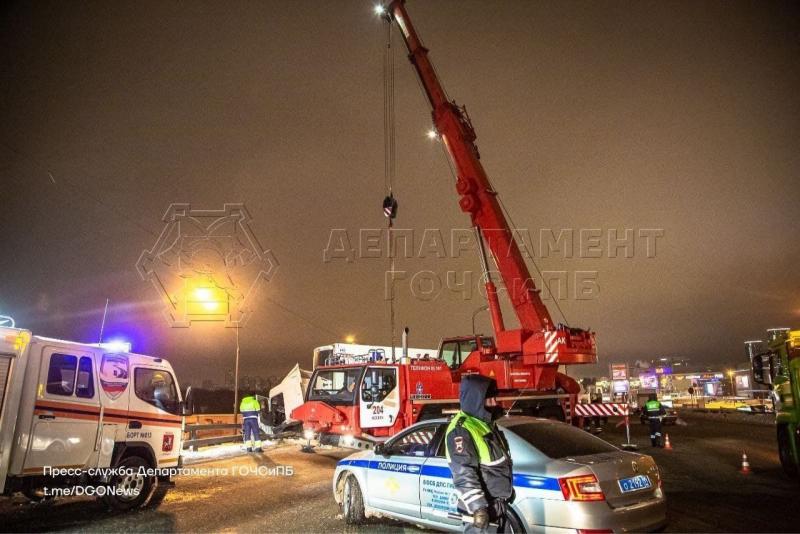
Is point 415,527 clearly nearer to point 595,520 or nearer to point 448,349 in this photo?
point 595,520

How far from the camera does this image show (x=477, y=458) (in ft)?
13.7

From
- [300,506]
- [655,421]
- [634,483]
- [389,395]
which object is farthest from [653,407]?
[634,483]

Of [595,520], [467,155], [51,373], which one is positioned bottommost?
[595,520]

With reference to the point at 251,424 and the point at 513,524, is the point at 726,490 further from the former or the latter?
the point at 251,424

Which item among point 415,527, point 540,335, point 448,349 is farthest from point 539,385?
point 415,527

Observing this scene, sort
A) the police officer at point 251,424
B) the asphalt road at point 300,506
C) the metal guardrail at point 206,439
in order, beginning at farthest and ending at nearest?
1. the police officer at point 251,424
2. the metal guardrail at point 206,439
3. the asphalt road at point 300,506

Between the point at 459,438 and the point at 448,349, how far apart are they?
408 inches

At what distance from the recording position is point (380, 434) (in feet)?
39.2

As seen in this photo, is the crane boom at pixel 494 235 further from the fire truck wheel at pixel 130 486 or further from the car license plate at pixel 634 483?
the fire truck wheel at pixel 130 486

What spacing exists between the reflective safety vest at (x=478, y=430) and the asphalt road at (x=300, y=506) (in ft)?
9.49

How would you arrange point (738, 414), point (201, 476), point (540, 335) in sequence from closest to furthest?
point (201, 476)
point (540, 335)
point (738, 414)

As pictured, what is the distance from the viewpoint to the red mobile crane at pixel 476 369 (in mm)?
11828

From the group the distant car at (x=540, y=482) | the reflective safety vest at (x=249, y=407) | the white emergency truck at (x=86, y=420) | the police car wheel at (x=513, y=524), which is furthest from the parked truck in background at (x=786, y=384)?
the reflective safety vest at (x=249, y=407)

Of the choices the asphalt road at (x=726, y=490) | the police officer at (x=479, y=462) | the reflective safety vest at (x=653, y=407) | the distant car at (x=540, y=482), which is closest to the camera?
the police officer at (x=479, y=462)
